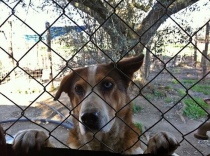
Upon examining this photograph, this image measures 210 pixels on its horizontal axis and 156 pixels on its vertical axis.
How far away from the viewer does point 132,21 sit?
7.30m

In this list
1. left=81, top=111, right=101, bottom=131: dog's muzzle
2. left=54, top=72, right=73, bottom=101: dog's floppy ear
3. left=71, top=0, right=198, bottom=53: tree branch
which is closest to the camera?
left=81, top=111, right=101, bottom=131: dog's muzzle

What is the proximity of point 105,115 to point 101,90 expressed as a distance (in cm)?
39

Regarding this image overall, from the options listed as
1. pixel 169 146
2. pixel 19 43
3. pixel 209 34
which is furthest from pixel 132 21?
pixel 169 146

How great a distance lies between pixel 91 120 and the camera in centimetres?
199

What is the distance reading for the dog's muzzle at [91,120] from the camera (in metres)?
1.97

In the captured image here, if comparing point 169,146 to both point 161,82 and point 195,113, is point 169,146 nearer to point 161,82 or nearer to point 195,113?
point 195,113

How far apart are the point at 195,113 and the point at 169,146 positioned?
6.52 metres

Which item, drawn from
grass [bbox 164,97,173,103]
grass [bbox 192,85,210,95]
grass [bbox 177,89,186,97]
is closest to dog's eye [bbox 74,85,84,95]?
grass [bbox 164,97,173,103]

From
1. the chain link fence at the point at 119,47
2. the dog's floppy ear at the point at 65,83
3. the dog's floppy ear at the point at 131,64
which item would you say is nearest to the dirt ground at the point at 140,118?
the chain link fence at the point at 119,47

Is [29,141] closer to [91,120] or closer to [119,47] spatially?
[91,120]

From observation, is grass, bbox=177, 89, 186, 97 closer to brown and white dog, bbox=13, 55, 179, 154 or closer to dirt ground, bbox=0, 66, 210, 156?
dirt ground, bbox=0, 66, 210, 156

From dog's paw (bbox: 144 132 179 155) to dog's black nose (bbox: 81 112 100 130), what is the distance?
1.78 ft

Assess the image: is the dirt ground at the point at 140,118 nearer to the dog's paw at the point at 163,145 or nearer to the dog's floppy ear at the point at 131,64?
the dog's floppy ear at the point at 131,64

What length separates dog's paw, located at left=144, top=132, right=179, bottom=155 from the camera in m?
1.49
